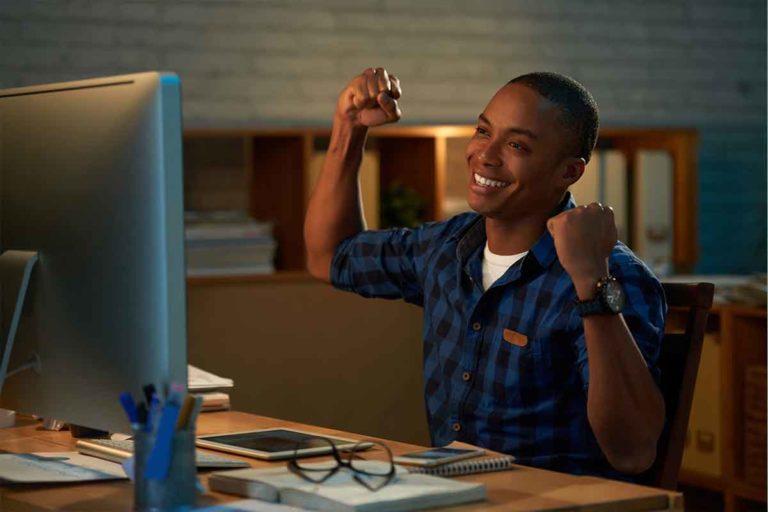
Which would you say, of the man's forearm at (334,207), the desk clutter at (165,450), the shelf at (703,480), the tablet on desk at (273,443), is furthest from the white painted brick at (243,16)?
the desk clutter at (165,450)

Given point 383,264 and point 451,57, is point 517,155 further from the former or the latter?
point 451,57

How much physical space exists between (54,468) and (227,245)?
288 cm

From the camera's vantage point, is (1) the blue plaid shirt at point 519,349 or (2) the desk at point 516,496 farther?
(1) the blue plaid shirt at point 519,349

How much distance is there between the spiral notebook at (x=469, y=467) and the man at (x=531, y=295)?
0.18 metres

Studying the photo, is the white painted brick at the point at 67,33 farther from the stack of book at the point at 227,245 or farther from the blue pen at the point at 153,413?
the blue pen at the point at 153,413

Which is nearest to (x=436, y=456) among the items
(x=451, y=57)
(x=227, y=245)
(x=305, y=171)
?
(x=227, y=245)

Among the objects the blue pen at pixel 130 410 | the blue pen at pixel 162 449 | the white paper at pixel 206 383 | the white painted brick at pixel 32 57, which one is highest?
the white painted brick at pixel 32 57

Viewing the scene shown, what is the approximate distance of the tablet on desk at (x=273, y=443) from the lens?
1.77 meters

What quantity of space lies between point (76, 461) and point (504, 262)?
2.47 feet

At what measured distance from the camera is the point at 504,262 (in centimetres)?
214

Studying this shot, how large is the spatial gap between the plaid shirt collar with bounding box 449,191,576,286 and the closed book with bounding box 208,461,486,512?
0.56m

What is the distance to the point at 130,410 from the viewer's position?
1.45 meters

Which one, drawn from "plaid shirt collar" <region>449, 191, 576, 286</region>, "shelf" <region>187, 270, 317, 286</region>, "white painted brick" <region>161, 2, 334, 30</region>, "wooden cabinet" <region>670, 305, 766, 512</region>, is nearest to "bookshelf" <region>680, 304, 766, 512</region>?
"wooden cabinet" <region>670, 305, 766, 512</region>

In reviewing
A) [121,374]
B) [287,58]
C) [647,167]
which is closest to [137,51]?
[287,58]
